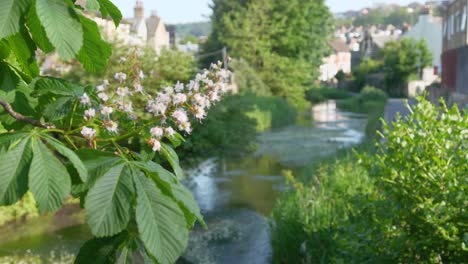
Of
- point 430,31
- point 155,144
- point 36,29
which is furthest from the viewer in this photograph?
point 430,31

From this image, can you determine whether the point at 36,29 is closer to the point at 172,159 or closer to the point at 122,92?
the point at 122,92

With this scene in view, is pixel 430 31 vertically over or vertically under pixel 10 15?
over

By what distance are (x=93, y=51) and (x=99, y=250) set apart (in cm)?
71

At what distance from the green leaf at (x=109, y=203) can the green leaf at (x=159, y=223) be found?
35 millimetres

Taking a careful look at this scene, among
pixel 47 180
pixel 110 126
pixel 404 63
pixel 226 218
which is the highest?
pixel 110 126

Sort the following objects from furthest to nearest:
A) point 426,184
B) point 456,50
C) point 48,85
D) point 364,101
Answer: point 364,101 < point 456,50 < point 426,184 < point 48,85

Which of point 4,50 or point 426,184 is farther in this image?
point 426,184

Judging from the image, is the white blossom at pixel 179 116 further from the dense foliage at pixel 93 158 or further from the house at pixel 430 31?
the house at pixel 430 31

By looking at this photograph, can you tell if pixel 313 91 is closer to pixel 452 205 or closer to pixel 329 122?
pixel 329 122

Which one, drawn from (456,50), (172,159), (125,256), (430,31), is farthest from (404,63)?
(125,256)

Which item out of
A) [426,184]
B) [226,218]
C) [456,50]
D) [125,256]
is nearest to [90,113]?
[125,256]

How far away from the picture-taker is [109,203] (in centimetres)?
180

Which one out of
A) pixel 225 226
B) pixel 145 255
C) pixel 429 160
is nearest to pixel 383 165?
pixel 429 160

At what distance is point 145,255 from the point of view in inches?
86.0
